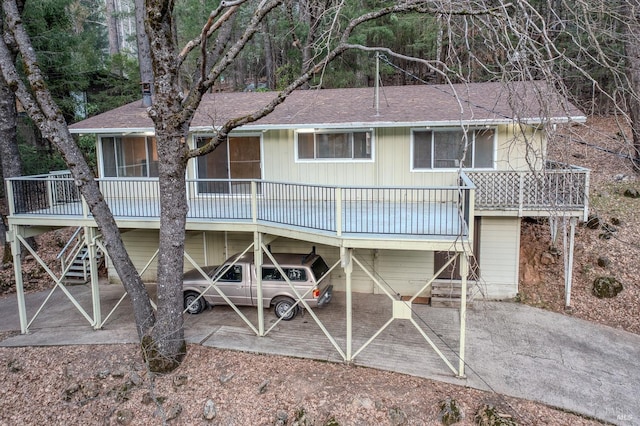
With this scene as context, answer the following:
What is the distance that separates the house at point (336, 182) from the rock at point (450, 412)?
3.61 meters

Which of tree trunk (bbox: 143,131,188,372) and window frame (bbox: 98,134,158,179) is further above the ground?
window frame (bbox: 98,134,158,179)

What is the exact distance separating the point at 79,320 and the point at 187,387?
16.2 feet

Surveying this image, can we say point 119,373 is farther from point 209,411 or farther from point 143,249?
point 143,249

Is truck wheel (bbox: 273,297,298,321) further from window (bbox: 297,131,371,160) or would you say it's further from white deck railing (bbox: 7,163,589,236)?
window (bbox: 297,131,371,160)

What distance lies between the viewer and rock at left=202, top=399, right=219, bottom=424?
8197 mm

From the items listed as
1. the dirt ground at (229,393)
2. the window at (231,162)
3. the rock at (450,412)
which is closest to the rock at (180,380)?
the dirt ground at (229,393)

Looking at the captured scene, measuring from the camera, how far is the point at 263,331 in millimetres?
10680

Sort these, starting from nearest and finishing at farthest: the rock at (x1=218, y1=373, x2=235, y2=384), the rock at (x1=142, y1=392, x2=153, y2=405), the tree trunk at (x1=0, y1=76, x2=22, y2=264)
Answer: the rock at (x1=142, y1=392, x2=153, y2=405) → the rock at (x1=218, y1=373, x2=235, y2=384) → the tree trunk at (x1=0, y1=76, x2=22, y2=264)

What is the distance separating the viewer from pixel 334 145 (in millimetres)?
13344

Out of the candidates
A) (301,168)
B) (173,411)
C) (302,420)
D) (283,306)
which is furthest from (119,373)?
(301,168)

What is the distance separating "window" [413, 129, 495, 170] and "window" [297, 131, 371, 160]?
55.9 inches

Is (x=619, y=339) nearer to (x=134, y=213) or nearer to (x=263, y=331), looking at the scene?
(x=263, y=331)

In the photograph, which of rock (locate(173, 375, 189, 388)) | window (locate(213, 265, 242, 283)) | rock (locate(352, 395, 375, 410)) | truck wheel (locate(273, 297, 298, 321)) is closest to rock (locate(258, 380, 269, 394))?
rock (locate(173, 375, 189, 388))

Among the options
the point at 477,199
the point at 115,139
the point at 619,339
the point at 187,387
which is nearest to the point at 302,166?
the point at 477,199
